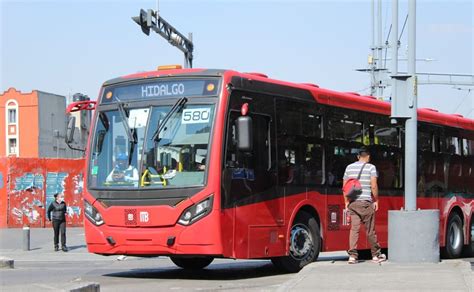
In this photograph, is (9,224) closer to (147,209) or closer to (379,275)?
(147,209)

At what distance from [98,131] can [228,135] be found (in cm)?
234

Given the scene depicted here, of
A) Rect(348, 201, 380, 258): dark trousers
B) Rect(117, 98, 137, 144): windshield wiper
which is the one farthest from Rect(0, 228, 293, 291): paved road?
Rect(117, 98, 137, 144): windshield wiper

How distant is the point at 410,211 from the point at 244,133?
8.91 feet

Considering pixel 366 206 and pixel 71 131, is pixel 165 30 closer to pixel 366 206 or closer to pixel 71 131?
pixel 71 131

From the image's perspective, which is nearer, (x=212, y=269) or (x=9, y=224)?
(x=212, y=269)

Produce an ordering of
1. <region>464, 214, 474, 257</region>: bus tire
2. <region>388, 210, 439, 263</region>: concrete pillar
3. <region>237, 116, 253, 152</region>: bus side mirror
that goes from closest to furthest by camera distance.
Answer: <region>388, 210, 439, 263</region>: concrete pillar → <region>237, 116, 253, 152</region>: bus side mirror → <region>464, 214, 474, 257</region>: bus tire

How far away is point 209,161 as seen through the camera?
10.8 metres

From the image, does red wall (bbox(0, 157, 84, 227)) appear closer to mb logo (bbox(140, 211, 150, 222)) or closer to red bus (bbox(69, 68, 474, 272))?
red bus (bbox(69, 68, 474, 272))

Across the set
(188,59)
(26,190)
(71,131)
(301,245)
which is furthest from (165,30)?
(301,245)

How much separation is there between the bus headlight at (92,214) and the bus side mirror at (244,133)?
A: 2544 millimetres

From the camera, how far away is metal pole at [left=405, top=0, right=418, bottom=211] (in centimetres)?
1107

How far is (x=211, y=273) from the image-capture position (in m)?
13.2

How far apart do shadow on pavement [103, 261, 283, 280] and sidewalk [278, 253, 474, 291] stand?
7.17 ft

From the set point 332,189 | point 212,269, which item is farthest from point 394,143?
point 212,269
